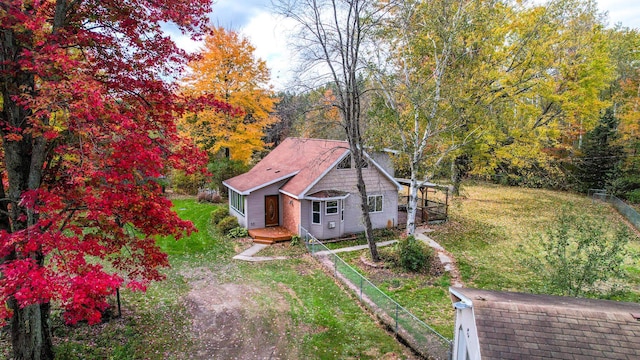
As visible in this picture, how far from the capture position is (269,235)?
1864cm

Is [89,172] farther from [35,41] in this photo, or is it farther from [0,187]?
[0,187]

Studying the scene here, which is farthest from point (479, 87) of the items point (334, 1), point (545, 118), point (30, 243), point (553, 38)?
point (30, 243)

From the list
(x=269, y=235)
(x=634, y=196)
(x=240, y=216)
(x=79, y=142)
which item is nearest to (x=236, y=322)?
(x=79, y=142)

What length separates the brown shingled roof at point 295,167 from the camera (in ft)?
62.6

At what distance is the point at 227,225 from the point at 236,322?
1003cm

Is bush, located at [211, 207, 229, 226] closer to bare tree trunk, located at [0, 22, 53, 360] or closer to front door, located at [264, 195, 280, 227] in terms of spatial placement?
front door, located at [264, 195, 280, 227]

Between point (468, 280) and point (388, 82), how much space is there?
8.70 m

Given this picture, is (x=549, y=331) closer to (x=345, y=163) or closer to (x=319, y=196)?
(x=319, y=196)

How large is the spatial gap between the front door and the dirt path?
6728 millimetres

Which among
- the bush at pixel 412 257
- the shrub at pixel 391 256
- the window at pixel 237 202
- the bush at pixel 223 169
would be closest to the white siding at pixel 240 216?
the window at pixel 237 202

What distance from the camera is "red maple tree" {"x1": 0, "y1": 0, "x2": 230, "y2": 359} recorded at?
5.79 meters

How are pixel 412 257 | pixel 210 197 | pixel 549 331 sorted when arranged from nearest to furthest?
pixel 549 331
pixel 412 257
pixel 210 197

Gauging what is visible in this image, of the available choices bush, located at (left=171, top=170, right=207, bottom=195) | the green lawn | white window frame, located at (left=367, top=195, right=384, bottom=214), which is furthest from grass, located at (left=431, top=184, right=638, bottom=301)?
bush, located at (left=171, top=170, right=207, bottom=195)

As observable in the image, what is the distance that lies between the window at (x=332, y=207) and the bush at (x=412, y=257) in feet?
15.9
